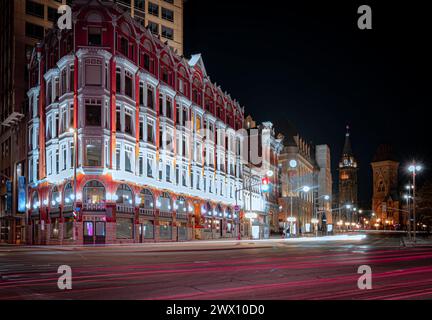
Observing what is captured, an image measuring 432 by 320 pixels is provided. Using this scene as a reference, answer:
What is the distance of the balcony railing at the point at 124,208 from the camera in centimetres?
5025

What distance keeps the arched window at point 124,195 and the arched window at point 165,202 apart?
6046 mm

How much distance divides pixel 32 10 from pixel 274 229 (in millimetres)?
63536

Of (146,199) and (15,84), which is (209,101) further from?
(15,84)

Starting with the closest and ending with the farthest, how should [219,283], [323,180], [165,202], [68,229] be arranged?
[219,283] → [68,229] → [165,202] → [323,180]

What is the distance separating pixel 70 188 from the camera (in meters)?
50.0

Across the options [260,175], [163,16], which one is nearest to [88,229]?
[163,16]

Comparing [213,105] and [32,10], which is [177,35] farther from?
[32,10]

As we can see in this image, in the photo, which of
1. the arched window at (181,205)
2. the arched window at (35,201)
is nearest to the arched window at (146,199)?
the arched window at (181,205)

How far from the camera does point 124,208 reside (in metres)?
51.1

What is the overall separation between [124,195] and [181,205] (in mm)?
13179

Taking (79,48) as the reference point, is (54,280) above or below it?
below

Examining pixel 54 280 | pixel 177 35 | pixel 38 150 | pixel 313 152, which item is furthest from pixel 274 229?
pixel 54 280

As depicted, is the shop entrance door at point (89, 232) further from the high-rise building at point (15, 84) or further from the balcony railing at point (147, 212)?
the high-rise building at point (15, 84)

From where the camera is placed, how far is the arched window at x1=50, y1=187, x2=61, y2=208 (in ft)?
170
